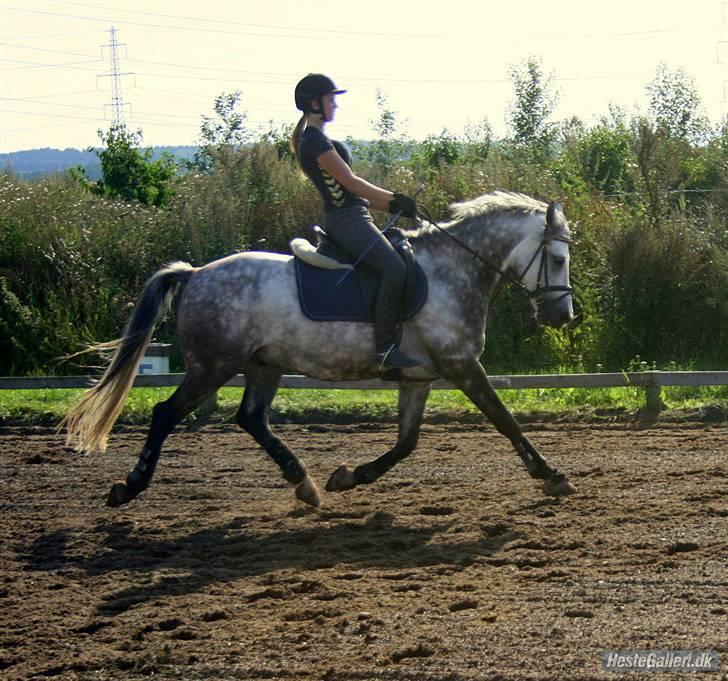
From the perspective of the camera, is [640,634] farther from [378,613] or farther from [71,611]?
[71,611]

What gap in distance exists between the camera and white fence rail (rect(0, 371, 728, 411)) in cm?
1254

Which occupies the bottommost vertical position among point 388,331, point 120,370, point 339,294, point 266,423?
point 266,423

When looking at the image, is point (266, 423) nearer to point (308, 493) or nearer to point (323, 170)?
point (308, 493)

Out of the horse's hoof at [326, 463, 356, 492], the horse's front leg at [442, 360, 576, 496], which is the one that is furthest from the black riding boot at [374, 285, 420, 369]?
the horse's hoof at [326, 463, 356, 492]

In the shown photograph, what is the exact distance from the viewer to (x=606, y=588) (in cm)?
643

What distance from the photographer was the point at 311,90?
8.55m

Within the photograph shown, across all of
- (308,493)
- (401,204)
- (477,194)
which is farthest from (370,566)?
(477,194)

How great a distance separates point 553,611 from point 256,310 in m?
3.58

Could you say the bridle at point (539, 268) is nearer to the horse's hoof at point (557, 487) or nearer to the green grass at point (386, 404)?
the horse's hoof at point (557, 487)

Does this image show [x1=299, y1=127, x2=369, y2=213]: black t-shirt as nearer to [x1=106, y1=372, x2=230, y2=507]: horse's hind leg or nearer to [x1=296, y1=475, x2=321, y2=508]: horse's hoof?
[x1=106, y1=372, x2=230, y2=507]: horse's hind leg

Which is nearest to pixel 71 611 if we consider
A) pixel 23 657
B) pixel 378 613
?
pixel 23 657

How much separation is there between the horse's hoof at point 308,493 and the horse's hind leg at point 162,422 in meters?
0.95

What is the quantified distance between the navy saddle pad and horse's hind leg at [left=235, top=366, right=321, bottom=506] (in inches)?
34.4

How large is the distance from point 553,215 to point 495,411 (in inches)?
58.2
